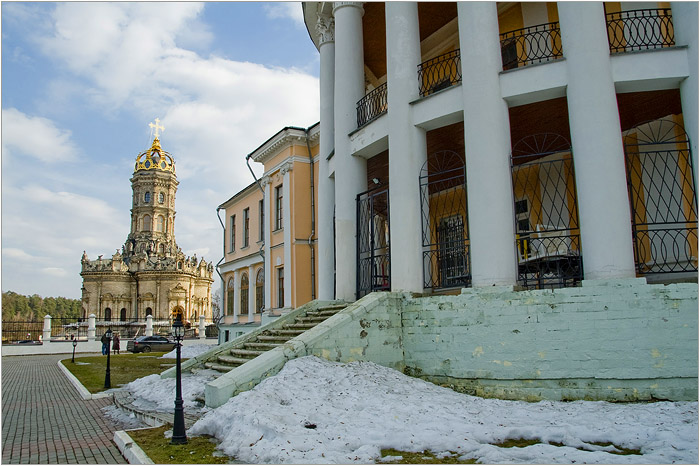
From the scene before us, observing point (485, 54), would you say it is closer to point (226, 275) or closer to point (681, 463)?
point (681, 463)

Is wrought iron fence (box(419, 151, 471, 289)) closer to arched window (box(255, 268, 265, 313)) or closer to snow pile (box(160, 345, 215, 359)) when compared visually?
arched window (box(255, 268, 265, 313))

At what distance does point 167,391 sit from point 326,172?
22.7ft

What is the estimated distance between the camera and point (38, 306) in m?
102

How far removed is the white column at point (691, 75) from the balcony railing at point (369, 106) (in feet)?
19.6

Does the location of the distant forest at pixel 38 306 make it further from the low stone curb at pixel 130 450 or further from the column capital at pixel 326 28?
the low stone curb at pixel 130 450

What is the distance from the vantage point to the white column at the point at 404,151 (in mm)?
9977

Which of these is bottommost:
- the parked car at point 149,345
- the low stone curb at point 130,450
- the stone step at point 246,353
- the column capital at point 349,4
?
the parked car at point 149,345

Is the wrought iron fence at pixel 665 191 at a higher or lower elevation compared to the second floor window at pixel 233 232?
lower

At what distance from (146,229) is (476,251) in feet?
232

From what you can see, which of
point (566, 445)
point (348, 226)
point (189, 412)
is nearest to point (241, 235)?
point (348, 226)

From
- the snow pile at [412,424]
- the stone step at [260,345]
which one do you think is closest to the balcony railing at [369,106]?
the stone step at [260,345]

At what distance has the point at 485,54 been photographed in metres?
9.32

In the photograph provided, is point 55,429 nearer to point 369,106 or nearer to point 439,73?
point 369,106

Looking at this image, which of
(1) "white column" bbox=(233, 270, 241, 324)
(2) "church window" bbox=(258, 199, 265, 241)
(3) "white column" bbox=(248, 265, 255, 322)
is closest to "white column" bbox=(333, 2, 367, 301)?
(2) "church window" bbox=(258, 199, 265, 241)
